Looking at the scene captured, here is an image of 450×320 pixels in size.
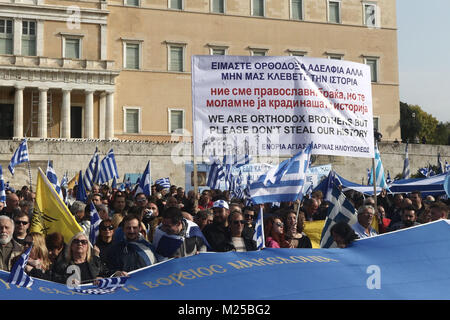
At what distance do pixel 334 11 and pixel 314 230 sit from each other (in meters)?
39.4

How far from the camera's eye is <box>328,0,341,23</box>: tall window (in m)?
45.9

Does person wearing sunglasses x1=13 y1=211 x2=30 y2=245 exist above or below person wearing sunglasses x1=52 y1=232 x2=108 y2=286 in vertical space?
above

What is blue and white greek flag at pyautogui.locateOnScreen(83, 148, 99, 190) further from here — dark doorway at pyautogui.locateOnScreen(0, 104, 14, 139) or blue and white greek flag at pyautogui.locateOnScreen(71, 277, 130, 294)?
dark doorway at pyautogui.locateOnScreen(0, 104, 14, 139)

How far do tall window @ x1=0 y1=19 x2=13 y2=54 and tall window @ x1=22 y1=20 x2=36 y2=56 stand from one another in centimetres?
68

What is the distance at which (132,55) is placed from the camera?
41.2 m

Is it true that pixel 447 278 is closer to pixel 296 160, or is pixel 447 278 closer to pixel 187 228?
pixel 187 228

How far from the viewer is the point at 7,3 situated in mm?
38062

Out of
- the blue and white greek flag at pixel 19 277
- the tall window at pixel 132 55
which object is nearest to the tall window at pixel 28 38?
the tall window at pixel 132 55

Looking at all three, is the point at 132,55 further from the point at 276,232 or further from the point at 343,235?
the point at 343,235

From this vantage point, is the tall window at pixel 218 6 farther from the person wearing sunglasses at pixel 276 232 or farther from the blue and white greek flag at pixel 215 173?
the person wearing sunglasses at pixel 276 232

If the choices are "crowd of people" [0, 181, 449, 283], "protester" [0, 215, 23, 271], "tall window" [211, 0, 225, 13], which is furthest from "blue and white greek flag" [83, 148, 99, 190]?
"tall window" [211, 0, 225, 13]

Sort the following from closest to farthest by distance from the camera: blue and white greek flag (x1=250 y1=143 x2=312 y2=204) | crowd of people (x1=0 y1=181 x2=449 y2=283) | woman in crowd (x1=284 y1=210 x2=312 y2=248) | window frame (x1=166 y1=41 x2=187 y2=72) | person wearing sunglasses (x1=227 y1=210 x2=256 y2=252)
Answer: crowd of people (x1=0 y1=181 x2=449 y2=283)
person wearing sunglasses (x1=227 y1=210 x2=256 y2=252)
woman in crowd (x1=284 y1=210 x2=312 y2=248)
blue and white greek flag (x1=250 y1=143 x2=312 y2=204)
window frame (x1=166 y1=41 x2=187 y2=72)

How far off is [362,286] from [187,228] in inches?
87.3
